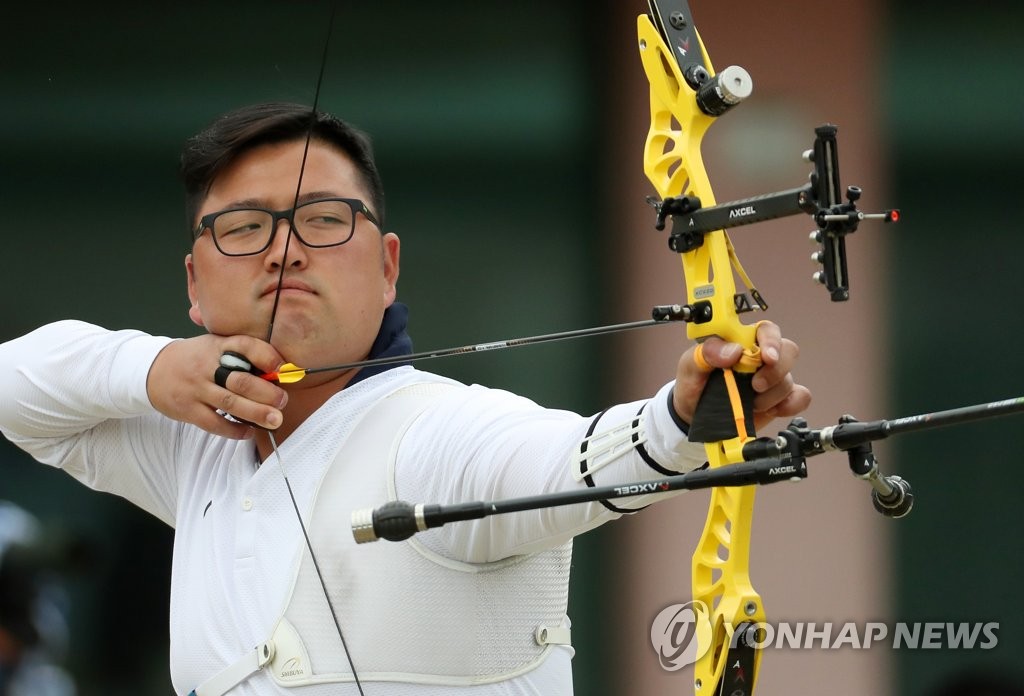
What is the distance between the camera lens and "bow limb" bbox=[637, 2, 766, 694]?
1.61 metres

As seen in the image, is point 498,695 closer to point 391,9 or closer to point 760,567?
point 760,567

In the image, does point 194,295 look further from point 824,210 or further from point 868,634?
point 868,634

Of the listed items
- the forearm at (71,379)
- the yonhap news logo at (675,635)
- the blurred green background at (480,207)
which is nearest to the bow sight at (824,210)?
the forearm at (71,379)

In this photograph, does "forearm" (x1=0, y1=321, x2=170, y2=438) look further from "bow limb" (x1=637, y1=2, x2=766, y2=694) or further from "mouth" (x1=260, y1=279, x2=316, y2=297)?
"bow limb" (x1=637, y1=2, x2=766, y2=694)

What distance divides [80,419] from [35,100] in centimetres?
200

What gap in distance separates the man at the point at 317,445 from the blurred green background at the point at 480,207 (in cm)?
153

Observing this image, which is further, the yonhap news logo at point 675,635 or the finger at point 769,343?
the yonhap news logo at point 675,635

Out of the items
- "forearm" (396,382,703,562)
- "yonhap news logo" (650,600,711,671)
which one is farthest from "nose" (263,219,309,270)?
"yonhap news logo" (650,600,711,671)

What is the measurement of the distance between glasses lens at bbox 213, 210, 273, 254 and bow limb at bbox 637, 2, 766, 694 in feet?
2.10

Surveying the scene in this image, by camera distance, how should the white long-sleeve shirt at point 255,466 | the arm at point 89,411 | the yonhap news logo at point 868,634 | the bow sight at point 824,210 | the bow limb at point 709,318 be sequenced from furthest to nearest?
the yonhap news logo at point 868,634
the arm at point 89,411
the white long-sleeve shirt at point 255,466
the bow limb at point 709,318
the bow sight at point 824,210

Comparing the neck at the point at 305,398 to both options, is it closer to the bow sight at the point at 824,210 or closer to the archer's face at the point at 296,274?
the archer's face at the point at 296,274

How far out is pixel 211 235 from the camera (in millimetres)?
2180

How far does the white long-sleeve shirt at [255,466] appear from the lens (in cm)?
176

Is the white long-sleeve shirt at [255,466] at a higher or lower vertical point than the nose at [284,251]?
lower
